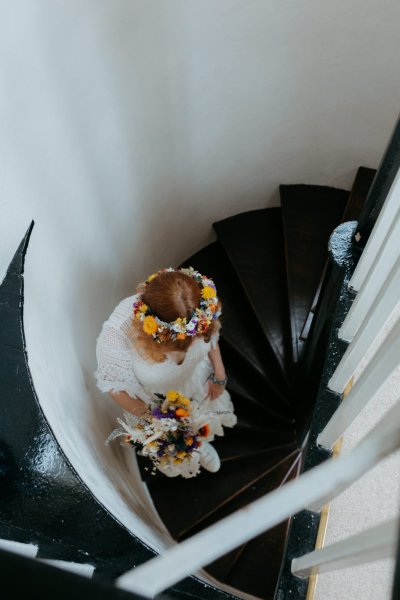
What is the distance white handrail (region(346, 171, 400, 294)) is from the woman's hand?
1.57 metres

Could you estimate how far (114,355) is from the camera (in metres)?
2.86

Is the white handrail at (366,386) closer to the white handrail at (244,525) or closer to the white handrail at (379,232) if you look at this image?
the white handrail at (244,525)

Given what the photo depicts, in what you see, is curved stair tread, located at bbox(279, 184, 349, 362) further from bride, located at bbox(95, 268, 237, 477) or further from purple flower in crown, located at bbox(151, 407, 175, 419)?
purple flower in crown, located at bbox(151, 407, 175, 419)

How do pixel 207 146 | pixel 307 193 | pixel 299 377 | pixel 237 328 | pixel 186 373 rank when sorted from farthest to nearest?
pixel 307 193 < pixel 237 328 < pixel 207 146 < pixel 299 377 < pixel 186 373

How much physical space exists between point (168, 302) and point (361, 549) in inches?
66.3

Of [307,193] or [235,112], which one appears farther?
[307,193]

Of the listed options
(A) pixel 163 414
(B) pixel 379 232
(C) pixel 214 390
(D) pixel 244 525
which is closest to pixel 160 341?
(A) pixel 163 414

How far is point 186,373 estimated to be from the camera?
3303mm

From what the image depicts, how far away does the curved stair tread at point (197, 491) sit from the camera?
160 inches

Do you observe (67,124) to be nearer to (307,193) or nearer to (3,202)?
(3,202)

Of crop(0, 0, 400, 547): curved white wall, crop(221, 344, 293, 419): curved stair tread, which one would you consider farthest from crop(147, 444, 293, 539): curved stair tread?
crop(221, 344, 293, 419): curved stair tread

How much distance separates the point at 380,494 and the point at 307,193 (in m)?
4.14

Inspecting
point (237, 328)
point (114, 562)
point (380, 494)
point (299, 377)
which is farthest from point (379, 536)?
point (237, 328)

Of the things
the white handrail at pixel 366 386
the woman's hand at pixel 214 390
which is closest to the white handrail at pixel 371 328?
the white handrail at pixel 366 386
